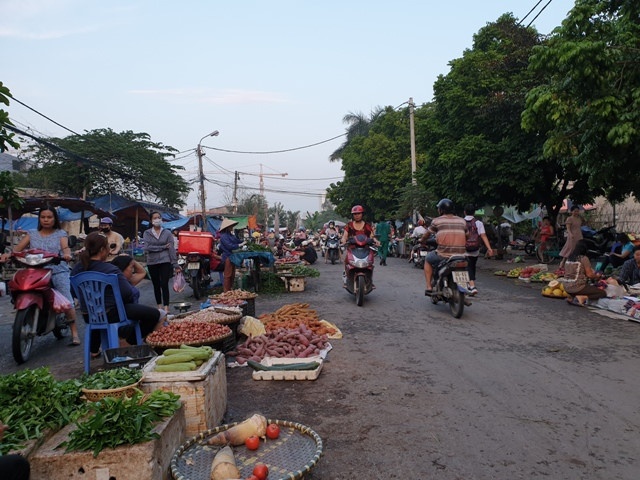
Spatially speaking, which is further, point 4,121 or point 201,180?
point 201,180

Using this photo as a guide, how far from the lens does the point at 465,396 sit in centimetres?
466

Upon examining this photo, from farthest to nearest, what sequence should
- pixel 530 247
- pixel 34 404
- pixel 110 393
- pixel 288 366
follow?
pixel 530 247, pixel 288 366, pixel 110 393, pixel 34 404

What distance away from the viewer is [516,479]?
3139 mm

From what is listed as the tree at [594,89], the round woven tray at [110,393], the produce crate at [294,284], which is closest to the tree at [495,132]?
the tree at [594,89]

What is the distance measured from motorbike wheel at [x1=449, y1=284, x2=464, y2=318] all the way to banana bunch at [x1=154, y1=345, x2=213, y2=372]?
5.07m

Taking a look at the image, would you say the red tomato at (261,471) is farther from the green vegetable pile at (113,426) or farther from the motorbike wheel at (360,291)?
the motorbike wheel at (360,291)

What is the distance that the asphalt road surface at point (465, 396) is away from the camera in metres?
3.41

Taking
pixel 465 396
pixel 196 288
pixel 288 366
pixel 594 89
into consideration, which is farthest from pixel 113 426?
pixel 594 89

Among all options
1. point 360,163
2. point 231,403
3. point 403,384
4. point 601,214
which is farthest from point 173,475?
point 360,163

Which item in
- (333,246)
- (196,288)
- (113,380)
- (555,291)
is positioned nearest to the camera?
(113,380)

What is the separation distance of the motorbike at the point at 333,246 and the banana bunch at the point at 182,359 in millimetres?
17272

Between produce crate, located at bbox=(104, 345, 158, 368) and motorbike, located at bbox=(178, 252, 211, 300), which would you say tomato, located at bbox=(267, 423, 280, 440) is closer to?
produce crate, located at bbox=(104, 345, 158, 368)

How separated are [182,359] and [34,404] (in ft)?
3.63

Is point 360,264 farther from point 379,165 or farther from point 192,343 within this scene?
point 379,165
